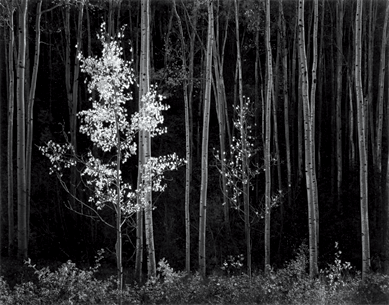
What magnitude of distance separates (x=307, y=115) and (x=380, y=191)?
9426 mm

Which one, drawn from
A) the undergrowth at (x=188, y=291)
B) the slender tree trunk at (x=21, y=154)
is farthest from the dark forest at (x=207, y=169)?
the undergrowth at (x=188, y=291)

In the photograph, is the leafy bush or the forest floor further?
the leafy bush

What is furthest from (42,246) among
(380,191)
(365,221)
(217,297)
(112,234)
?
(380,191)

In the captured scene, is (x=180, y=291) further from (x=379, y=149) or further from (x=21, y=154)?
(x=379, y=149)

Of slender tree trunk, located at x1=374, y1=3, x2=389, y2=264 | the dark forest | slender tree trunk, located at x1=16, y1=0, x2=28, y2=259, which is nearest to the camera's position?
slender tree trunk, located at x1=16, y1=0, x2=28, y2=259

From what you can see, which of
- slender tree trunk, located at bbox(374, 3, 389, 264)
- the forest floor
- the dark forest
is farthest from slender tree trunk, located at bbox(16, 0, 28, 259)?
slender tree trunk, located at bbox(374, 3, 389, 264)

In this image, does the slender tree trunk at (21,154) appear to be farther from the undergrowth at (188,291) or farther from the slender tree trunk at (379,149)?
the slender tree trunk at (379,149)

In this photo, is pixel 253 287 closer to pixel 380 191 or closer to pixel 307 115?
pixel 307 115

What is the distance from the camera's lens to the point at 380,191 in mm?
18438

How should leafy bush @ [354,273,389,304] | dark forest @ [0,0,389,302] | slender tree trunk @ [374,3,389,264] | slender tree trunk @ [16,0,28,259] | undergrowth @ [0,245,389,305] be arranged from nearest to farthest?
undergrowth @ [0,245,389,305], leafy bush @ [354,273,389,304], slender tree trunk @ [16,0,28,259], dark forest @ [0,0,389,302], slender tree trunk @ [374,3,389,264]

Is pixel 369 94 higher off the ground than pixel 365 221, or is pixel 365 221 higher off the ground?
pixel 369 94

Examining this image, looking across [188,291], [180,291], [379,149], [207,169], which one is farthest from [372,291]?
[207,169]

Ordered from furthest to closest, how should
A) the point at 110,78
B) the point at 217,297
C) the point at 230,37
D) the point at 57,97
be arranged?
1. the point at 230,37
2. the point at 57,97
3. the point at 217,297
4. the point at 110,78

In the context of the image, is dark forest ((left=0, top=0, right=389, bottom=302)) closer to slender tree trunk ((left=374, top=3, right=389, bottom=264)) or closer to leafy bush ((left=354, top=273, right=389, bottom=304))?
slender tree trunk ((left=374, top=3, right=389, bottom=264))
